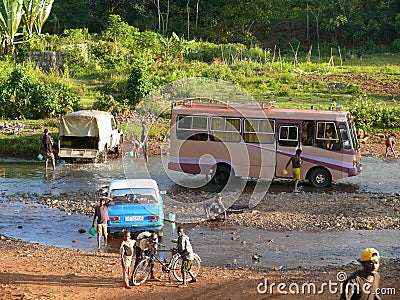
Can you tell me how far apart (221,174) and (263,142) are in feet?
6.25

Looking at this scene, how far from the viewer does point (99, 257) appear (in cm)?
1625

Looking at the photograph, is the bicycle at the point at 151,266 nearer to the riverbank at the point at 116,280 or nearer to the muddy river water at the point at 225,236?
the riverbank at the point at 116,280

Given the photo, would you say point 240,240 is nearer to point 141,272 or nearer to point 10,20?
point 141,272

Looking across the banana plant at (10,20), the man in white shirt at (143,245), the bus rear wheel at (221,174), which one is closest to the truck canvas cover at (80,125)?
the bus rear wheel at (221,174)

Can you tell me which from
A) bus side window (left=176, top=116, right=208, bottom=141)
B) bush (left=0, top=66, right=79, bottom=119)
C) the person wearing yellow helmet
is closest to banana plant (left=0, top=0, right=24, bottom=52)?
bush (left=0, top=66, right=79, bottom=119)

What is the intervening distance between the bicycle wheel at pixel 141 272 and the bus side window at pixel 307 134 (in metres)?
11.3

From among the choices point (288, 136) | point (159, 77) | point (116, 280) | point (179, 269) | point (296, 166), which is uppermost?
point (159, 77)

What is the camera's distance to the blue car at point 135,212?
690 inches

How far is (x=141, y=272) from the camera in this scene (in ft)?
45.8

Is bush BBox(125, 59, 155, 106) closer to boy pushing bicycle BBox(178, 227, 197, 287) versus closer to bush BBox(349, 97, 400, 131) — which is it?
bush BBox(349, 97, 400, 131)

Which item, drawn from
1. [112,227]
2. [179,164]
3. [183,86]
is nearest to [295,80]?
[183,86]

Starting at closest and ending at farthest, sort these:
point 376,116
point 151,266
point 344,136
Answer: point 151,266 < point 344,136 < point 376,116

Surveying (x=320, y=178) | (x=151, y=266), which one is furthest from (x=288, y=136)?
(x=151, y=266)

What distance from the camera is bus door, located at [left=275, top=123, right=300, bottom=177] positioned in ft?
78.5
